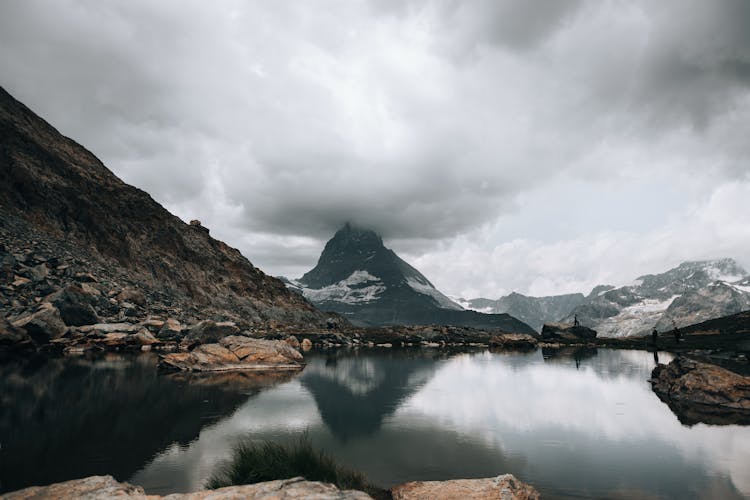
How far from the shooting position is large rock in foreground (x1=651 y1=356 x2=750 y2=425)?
28656mm

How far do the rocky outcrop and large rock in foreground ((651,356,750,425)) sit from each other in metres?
30.7

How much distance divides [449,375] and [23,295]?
67.2 meters

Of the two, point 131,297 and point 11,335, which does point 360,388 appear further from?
point 131,297

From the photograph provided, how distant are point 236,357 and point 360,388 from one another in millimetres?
18731

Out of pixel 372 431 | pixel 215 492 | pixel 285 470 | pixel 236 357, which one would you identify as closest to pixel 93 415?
pixel 372 431

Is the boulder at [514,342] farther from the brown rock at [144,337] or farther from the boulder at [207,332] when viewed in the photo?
the brown rock at [144,337]

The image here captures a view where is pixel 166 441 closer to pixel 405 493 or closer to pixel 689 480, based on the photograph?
pixel 405 493

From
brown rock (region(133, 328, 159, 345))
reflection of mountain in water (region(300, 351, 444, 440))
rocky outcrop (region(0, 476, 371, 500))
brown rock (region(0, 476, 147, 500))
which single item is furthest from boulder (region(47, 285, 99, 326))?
rocky outcrop (region(0, 476, 371, 500))

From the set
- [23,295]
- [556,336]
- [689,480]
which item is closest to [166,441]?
[689,480]

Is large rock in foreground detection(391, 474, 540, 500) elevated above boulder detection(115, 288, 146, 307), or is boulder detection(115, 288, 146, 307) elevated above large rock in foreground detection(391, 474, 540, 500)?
boulder detection(115, 288, 146, 307)

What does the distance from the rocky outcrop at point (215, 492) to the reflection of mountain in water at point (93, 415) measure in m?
7.63

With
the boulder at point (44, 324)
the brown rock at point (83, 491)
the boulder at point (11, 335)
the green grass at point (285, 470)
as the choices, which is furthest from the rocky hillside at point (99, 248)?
the brown rock at point (83, 491)

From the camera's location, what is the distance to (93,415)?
87.4 ft

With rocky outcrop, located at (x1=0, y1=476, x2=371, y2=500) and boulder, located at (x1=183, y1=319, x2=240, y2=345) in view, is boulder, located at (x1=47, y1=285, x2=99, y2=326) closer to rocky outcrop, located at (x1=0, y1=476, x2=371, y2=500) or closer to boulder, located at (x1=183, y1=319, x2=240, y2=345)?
boulder, located at (x1=183, y1=319, x2=240, y2=345)
